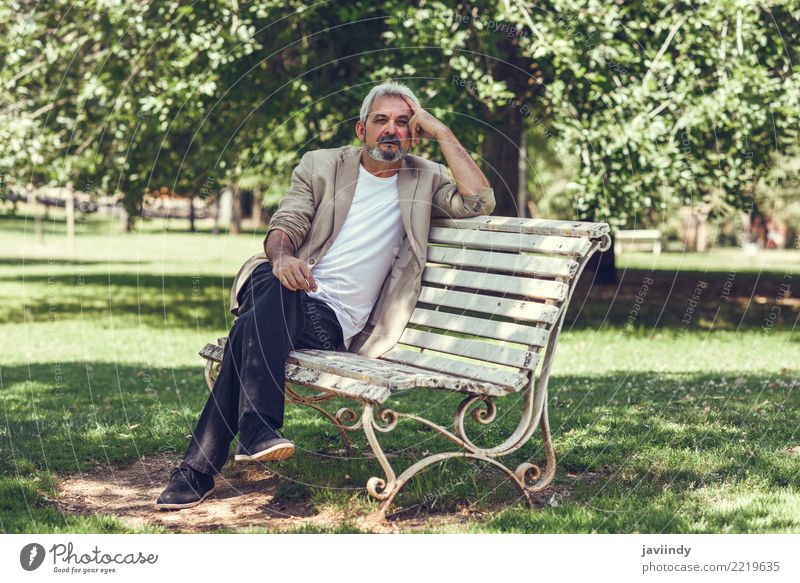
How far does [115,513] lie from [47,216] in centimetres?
4847

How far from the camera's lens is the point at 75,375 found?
858 cm

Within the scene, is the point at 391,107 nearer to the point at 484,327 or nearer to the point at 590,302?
the point at 484,327

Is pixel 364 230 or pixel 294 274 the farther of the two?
pixel 364 230

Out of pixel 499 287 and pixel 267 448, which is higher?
pixel 499 287

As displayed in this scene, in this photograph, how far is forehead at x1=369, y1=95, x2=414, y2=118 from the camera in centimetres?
489

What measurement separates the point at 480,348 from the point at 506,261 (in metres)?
0.46

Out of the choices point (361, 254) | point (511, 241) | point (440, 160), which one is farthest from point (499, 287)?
point (440, 160)

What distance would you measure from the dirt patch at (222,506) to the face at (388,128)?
1.75 m

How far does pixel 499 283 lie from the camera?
4656mm

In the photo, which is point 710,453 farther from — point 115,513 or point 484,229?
point 115,513

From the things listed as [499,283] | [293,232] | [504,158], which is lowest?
[499,283]

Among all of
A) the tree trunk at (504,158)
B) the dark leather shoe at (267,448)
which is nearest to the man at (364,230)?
the dark leather shoe at (267,448)

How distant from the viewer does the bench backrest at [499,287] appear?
14.1 feet
